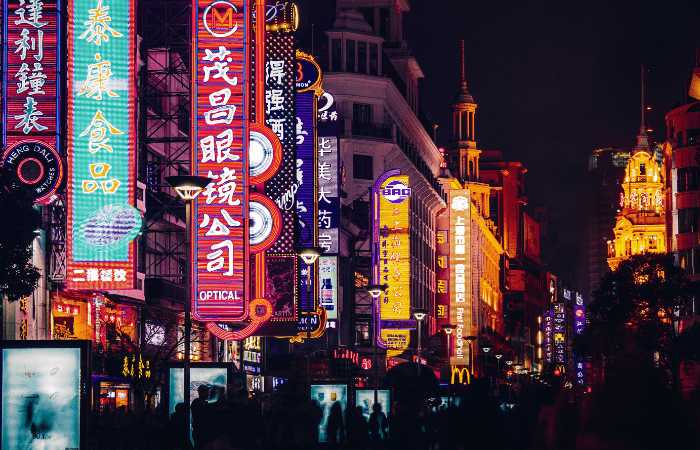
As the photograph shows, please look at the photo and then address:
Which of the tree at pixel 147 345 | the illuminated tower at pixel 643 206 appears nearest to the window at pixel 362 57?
the tree at pixel 147 345

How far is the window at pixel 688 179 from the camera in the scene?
82312mm

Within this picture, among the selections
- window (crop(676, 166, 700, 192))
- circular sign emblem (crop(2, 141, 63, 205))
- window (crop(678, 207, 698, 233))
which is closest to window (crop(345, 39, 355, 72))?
window (crop(676, 166, 700, 192))

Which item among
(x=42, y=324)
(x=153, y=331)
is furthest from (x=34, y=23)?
(x=153, y=331)

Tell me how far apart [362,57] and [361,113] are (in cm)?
420

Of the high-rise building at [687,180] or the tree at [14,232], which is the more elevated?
the high-rise building at [687,180]

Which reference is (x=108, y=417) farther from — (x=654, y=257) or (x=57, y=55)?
(x=654, y=257)

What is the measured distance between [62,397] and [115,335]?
26.2m

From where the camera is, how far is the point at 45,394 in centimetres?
1440

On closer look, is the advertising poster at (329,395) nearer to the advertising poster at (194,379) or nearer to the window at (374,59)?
the advertising poster at (194,379)

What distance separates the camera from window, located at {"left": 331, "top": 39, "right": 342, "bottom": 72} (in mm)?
82000

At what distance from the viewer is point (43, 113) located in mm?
34406

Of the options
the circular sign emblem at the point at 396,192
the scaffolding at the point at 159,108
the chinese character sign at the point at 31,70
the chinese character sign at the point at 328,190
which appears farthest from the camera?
the circular sign emblem at the point at 396,192

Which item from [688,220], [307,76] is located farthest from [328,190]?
[688,220]

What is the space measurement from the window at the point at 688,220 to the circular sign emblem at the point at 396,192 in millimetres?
24432
